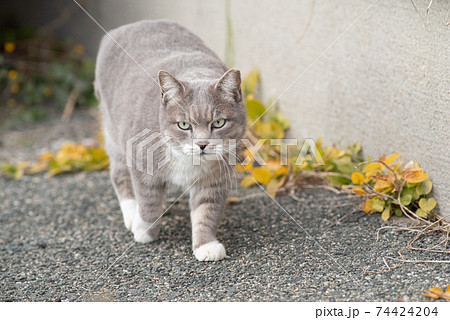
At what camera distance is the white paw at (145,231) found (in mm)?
2701

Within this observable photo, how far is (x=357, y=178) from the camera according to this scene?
2717 millimetres

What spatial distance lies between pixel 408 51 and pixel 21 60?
402cm

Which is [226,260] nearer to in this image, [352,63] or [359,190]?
[359,190]

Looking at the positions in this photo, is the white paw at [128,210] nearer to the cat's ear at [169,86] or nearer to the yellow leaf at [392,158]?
the cat's ear at [169,86]

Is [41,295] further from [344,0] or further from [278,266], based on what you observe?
[344,0]

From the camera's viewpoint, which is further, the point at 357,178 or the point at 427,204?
the point at 357,178

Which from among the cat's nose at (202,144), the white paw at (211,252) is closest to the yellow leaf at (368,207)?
the white paw at (211,252)

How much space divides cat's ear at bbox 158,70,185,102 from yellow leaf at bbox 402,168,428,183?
1046 mm

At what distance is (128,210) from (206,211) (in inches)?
20.3

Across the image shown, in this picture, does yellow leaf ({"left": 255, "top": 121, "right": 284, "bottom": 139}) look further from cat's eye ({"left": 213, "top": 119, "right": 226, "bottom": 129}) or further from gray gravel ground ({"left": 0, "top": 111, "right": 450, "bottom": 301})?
cat's eye ({"left": 213, "top": 119, "right": 226, "bottom": 129})

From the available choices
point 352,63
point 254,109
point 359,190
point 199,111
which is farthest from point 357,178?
point 254,109

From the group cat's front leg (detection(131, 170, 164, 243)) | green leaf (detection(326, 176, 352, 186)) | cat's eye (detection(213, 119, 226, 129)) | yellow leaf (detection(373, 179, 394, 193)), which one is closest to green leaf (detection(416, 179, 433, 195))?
yellow leaf (detection(373, 179, 394, 193))

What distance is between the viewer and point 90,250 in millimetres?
2688

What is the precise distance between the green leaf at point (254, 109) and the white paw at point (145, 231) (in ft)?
4.03
